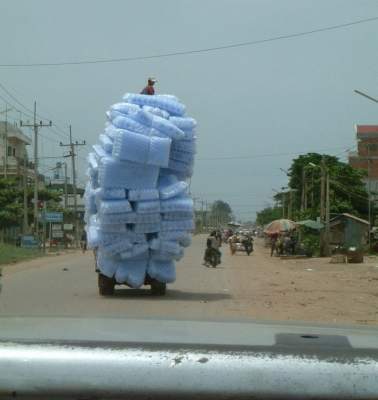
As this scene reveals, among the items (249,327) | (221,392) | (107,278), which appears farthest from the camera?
(107,278)

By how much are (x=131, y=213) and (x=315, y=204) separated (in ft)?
155

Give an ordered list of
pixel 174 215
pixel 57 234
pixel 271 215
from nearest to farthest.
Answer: pixel 174 215 → pixel 57 234 → pixel 271 215

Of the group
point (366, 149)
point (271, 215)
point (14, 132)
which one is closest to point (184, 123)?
point (366, 149)

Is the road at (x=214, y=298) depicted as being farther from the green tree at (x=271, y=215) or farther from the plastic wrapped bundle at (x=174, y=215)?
the green tree at (x=271, y=215)

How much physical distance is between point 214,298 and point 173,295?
1053mm

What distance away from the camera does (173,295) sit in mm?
18047

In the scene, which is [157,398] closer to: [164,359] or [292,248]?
[164,359]

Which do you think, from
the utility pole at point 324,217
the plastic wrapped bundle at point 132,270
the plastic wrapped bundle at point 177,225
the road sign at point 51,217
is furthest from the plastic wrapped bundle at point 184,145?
the road sign at point 51,217

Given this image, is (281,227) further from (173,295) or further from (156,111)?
(156,111)

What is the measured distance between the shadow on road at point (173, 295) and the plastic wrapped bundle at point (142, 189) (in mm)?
528

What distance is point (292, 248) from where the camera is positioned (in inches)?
1893

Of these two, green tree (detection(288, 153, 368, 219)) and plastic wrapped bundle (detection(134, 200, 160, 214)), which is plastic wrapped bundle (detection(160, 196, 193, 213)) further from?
green tree (detection(288, 153, 368, 219))

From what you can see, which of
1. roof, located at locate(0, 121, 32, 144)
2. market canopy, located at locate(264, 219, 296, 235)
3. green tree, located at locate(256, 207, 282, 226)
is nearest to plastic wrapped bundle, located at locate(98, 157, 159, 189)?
market canopy, located at locate(264, 219, 296, 235)

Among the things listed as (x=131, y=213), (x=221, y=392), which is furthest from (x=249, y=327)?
(x=131, y=213)
